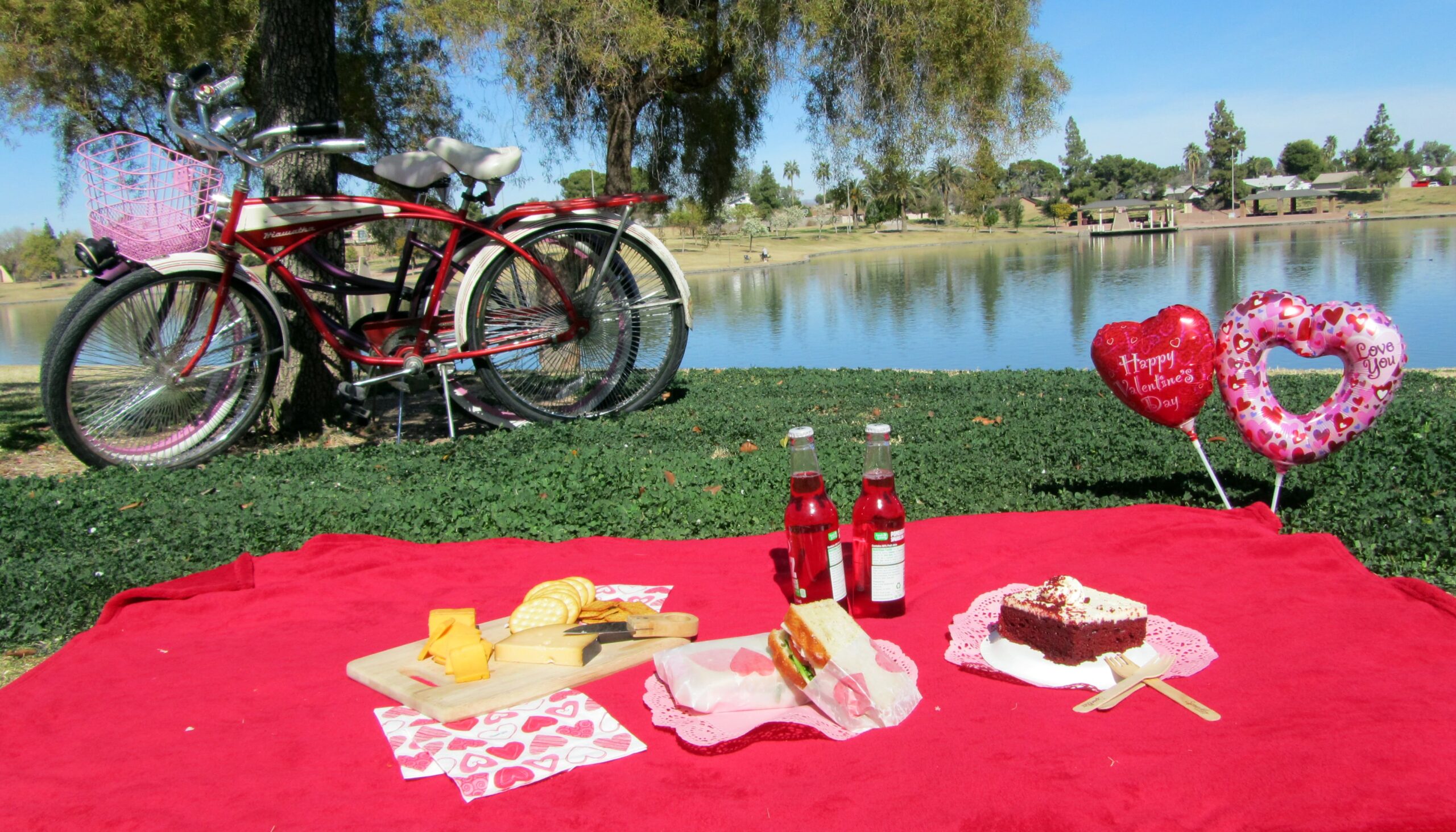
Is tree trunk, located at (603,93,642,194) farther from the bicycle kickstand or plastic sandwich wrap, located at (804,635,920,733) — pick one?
plastic sandwich wrap, located at (804,635,920,733)

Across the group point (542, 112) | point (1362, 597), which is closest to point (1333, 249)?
point (542, 112)

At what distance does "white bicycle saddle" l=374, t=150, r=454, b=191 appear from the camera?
6043 millimetres

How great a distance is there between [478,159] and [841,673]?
4898 millimetres

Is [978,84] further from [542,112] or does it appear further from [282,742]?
[282,742]

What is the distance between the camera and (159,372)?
5492 millimetres

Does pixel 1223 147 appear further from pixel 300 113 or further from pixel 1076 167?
pixel 300 113

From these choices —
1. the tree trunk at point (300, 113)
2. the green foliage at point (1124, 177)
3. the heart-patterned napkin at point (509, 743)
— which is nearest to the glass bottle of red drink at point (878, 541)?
the heart-patterned napkin at point (509, 743)

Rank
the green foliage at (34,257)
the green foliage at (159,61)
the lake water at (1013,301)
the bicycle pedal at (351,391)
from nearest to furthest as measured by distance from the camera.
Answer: the bicycle pedal at (351,391) < the green foliage at (159,61) < the lake water at (1013,301) < the green foliage at (34,257)

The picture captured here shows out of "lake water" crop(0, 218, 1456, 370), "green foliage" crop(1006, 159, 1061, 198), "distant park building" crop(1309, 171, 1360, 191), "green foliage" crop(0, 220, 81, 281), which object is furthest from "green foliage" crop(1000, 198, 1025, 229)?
"green foliage" crop(0, 220, 81, 281)

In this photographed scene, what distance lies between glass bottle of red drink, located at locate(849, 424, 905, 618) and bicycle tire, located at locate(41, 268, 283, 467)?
4325 mm

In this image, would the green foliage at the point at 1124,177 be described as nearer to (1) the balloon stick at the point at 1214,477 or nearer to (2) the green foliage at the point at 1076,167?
(2) the green foliage at the point at 1076,167

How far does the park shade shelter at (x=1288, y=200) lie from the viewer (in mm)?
90375

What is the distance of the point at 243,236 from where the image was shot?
5.42 meters

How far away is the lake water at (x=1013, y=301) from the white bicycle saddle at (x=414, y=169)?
5520 mm
